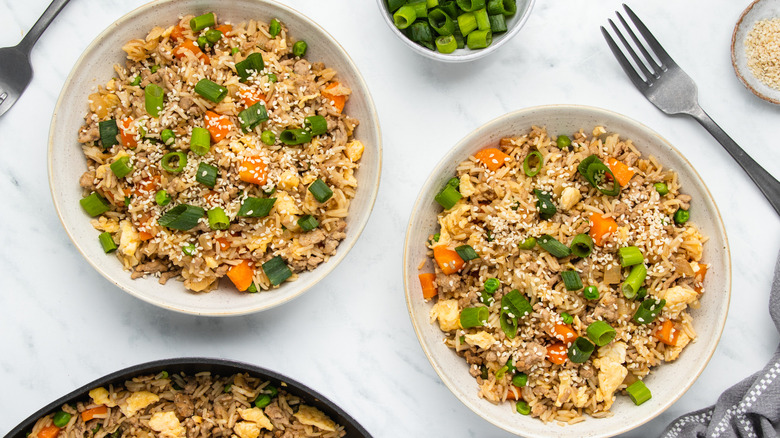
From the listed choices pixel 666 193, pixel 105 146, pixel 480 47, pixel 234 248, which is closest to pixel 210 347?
pixel 234 248

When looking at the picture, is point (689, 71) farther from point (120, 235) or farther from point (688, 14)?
point (120, 235)

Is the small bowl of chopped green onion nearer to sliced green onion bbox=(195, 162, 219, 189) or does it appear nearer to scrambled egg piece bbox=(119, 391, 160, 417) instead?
sliced green onion bbox=(195, 162, 219, 189)

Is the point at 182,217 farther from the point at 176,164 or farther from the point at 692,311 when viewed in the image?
the point at 692,311

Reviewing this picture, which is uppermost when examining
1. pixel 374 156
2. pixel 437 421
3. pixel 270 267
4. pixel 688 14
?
pixel 688 14

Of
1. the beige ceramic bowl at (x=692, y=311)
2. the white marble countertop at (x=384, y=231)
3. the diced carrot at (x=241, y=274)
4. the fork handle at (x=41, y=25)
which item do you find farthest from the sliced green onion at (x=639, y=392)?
the fork handle at (x=41, y=25)

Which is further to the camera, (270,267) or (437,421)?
(437,421)
